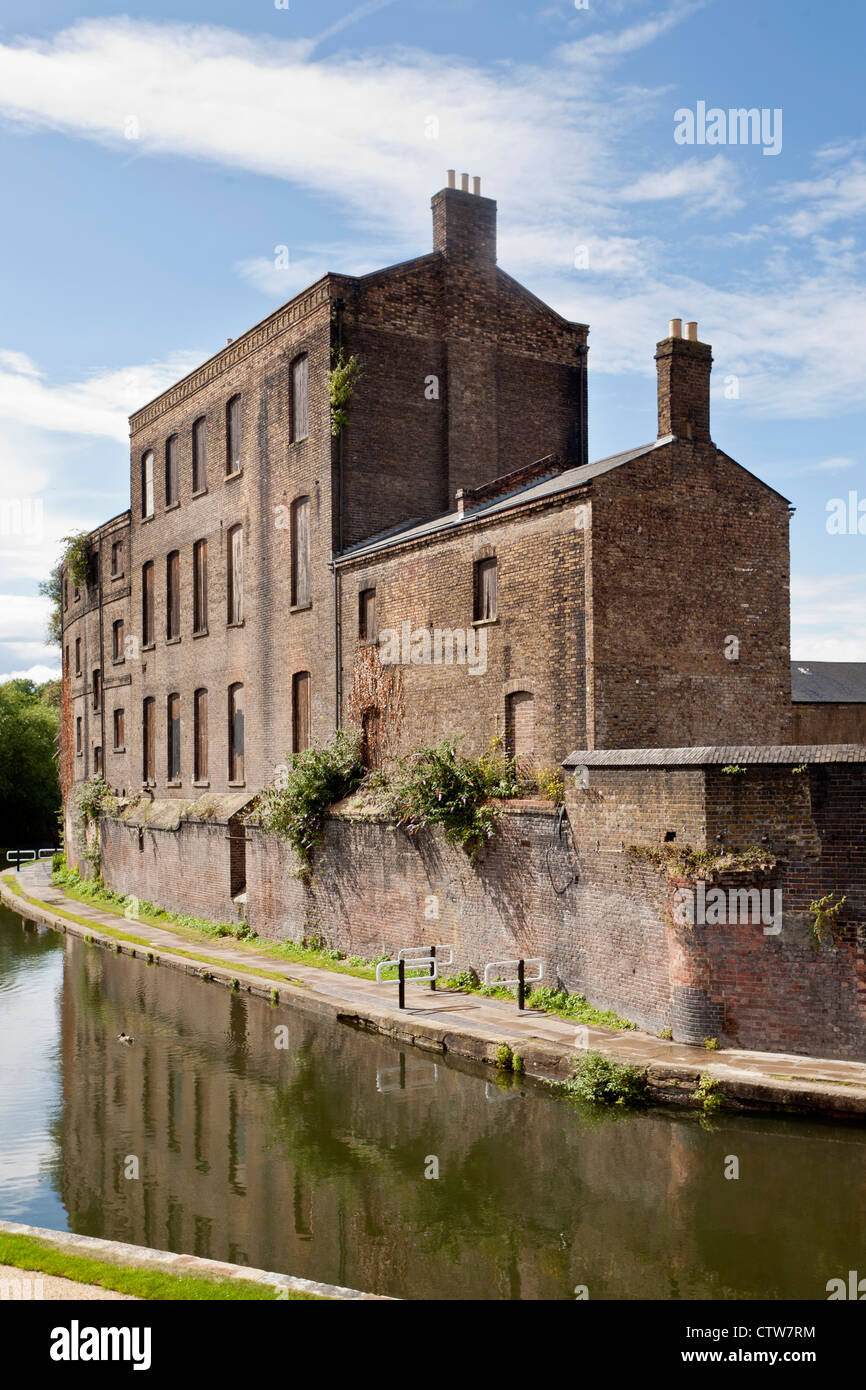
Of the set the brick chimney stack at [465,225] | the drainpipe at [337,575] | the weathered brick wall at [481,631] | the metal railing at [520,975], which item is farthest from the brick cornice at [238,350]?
the metal railing at [520,975]

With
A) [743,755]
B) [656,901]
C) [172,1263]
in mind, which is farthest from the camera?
[656,901]

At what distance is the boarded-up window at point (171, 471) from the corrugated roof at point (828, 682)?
15.2 meters

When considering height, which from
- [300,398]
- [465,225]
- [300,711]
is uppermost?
[465,225]

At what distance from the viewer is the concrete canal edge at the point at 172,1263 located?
6406mm

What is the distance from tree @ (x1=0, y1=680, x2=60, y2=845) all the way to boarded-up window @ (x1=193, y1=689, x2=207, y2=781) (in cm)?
2575

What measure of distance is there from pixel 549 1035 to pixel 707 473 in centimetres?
800

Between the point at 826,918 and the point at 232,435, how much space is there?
18.1 metres

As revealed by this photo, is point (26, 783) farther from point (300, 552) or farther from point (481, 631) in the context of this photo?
point (481, 631)

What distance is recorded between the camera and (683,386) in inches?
620

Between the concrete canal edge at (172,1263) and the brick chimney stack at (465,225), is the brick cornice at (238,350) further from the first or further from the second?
the concrete canal edge at (172,1263)

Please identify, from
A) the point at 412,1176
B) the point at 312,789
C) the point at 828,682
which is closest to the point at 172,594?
the point at 312,789

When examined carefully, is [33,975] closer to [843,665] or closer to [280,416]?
[280,416]

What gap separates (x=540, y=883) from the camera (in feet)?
46.4
